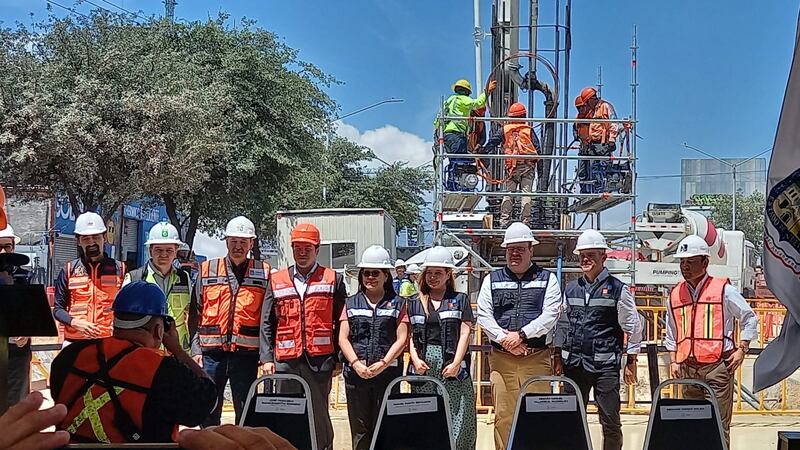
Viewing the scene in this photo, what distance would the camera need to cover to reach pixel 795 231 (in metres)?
2.14

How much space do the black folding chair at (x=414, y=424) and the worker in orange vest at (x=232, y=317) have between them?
6.44 ft

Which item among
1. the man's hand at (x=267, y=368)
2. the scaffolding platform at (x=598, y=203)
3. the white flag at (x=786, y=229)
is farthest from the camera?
the scaffolding platform at (x=598, y=203)

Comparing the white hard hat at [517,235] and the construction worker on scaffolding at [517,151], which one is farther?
the construction worker on scaffolding at [517,151]

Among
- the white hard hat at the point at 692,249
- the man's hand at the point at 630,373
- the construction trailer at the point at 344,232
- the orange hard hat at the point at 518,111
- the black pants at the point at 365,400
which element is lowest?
the black pants at the point at 365,400

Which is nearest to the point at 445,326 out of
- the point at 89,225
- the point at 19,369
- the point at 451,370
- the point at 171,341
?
the point at 451,370

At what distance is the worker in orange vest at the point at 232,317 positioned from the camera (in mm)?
5590

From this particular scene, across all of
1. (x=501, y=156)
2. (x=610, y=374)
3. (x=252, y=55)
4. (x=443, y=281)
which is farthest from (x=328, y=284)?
(x=252, y=55)

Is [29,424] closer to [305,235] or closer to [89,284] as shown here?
[305,235]

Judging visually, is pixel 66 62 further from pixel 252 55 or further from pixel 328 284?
pixel 328 284

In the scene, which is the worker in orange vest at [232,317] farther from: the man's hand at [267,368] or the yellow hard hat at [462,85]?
the yellow hard hat at [462,85]

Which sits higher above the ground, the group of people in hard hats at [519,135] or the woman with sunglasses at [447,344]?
the group of people in hard hats at [519,135]

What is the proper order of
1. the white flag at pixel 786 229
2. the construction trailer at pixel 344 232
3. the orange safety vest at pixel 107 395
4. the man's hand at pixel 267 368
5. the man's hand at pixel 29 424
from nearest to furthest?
1. the man's hand at pixel 29 424
2. the white flag at pixel 786 229
3. the orange safety vest at pixel 107 395
4. the man's hand at pixel 267 368
5. the construction trailer at pixel 344 232

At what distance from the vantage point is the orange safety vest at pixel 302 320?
5.54m

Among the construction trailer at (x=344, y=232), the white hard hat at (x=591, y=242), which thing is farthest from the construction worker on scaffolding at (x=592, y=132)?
the construction trailer at (x=344, y=232)
